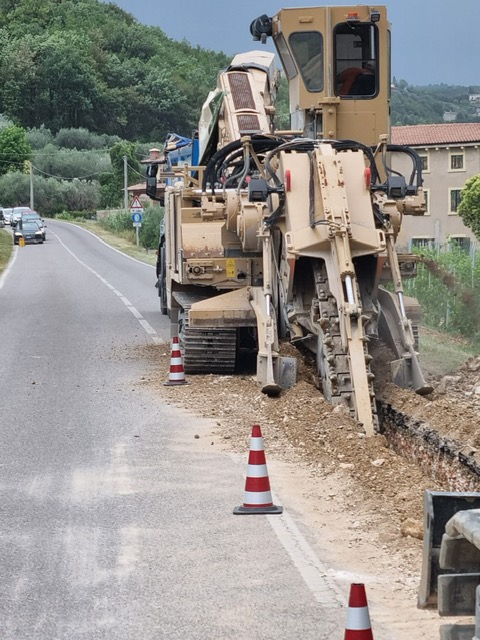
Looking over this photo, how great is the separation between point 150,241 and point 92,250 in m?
4.74

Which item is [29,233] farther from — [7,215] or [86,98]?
[86,98]

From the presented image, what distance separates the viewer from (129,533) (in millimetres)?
8547

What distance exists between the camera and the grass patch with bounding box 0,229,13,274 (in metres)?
50.0

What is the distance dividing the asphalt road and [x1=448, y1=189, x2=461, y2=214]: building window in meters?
56.9

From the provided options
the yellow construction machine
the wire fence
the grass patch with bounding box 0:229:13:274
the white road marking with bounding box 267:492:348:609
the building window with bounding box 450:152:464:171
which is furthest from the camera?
the building window with bounding box 450:152:464:171

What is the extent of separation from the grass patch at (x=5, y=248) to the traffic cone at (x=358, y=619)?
40.6 meters

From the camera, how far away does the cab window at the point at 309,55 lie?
1678 cm

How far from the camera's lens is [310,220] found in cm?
1332

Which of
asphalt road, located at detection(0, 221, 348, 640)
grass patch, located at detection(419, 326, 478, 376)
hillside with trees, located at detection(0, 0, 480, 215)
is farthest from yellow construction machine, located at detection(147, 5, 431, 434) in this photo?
hillside with trees, located at detection(0, 0, 480, 215)

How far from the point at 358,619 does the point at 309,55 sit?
1248 centimetres

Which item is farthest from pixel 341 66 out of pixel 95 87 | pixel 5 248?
pixel 95 87

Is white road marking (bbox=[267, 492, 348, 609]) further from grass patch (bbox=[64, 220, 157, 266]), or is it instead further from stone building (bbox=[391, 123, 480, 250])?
stone building (bbox=[391, 123, 480, 250])

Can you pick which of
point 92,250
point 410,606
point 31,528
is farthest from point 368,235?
point 92,250

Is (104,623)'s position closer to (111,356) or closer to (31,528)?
(31,528)
